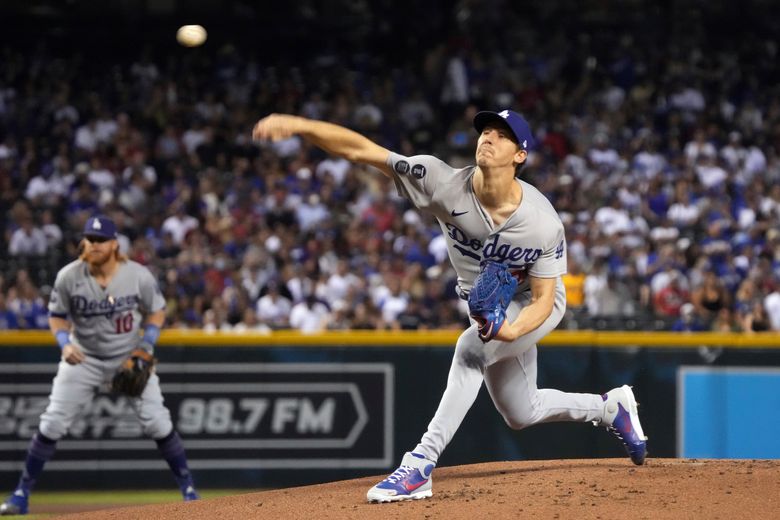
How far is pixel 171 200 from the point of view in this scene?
14.7 metres

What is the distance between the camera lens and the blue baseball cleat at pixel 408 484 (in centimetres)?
535

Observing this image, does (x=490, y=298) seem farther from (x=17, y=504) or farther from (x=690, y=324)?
(x=690, y=324)

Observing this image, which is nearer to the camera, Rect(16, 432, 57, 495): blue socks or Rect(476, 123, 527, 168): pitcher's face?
Rect(476, 123, 527, 168): pitcher's face

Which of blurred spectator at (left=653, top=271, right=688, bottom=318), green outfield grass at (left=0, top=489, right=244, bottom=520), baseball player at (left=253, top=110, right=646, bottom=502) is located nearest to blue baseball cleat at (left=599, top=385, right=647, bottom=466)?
baseball player at (left=253, top=110, right=646, bottom=502)

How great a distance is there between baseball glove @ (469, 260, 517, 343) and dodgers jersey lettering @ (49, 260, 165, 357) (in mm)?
3676

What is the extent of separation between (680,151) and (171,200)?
254 inches

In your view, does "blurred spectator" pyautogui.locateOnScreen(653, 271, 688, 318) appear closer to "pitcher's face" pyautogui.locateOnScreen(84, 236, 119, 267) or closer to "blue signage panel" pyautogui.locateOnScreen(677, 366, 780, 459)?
"blue signage panel" pyautogui.locateOnScreen(677, 366, 780, 459)

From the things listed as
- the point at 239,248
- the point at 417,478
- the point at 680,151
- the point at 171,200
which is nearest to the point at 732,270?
the point at 680,151

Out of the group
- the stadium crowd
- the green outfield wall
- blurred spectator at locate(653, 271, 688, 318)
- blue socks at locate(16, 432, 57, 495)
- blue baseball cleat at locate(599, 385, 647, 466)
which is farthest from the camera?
the stadium crowd

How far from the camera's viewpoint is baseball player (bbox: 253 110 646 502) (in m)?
5.33

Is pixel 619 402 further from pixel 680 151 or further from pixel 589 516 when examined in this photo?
pixel 680 151

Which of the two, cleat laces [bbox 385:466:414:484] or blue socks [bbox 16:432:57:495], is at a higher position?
cleat laces [bbox 385:466:414:484]

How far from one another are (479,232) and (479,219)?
60mm

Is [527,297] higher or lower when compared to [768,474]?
higher
